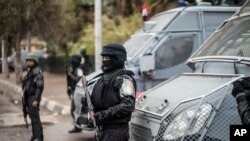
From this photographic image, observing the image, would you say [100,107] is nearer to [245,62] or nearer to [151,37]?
[245,62]

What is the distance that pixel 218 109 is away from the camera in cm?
407

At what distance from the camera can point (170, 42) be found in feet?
29.0

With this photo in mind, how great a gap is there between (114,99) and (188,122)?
31.9 inches

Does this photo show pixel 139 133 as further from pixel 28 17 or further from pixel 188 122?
pixel 28 17

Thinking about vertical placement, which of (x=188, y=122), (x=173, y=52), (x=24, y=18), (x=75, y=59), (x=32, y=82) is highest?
(x=24, y=18)

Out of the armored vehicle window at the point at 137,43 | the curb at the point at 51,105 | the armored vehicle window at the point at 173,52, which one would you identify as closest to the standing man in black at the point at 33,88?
the armored vehicle window at the point at 137,43

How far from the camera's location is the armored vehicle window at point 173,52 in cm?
880

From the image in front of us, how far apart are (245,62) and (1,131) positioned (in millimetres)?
6330

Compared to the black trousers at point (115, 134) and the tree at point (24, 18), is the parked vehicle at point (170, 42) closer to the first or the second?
the black trousers at point (115, 134)

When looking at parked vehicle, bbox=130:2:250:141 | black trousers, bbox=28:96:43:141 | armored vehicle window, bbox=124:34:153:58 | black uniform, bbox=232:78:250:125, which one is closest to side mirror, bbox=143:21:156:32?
armored vehicle window, bbox=124:34:153:58

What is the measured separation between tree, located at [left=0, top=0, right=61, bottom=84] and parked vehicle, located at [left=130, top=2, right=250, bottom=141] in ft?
23.3

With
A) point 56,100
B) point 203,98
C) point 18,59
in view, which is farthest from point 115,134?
point 18,59

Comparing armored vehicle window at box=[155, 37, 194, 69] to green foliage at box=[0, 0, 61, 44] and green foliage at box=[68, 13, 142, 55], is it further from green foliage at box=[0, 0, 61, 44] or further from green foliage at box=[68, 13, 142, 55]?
green foliage at box=[68, 13, 142, 55]

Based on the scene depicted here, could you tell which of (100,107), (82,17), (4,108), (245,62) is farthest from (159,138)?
(82,17)
